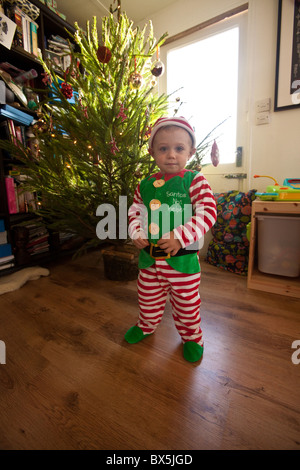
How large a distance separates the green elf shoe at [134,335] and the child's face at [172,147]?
633mm

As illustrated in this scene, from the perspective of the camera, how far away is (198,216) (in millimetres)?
667

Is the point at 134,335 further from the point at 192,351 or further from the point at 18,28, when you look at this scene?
the point at 18,28

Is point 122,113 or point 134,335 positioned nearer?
point 134,335

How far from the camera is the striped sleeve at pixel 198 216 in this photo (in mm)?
649

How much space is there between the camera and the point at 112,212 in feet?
3.87

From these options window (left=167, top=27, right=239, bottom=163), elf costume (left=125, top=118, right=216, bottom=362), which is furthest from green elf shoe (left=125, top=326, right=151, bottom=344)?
window (left=167, top=27, right=239, bottom=163)

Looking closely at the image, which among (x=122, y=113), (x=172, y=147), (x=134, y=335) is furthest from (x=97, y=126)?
(x=134, y=335)

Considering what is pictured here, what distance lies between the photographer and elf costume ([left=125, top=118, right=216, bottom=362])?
672 millimetres

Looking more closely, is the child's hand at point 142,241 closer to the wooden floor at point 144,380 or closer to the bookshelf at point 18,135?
the wooden floor at point 144,380

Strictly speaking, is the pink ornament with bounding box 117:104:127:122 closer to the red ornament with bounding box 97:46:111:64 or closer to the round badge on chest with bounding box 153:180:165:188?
the red ornament with bounding box 97:46:111:64

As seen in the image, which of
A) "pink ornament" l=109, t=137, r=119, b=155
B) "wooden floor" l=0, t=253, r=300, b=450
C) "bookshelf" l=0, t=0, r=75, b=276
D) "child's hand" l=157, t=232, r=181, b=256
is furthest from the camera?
"bookshelf" l=0, t=0, r=75, b=276

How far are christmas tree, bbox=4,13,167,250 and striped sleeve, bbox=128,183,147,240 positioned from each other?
24 cm

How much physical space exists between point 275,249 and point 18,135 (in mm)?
1908

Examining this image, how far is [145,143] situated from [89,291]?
0.92m
